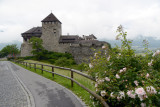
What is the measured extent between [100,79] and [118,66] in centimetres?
51

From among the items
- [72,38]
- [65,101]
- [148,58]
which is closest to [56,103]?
[65,101]

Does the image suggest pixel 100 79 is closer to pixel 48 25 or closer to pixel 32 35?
pixel 48 25

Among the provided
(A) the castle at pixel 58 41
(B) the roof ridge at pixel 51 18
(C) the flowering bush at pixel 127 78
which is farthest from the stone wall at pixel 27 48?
(C) the flowering bush at pixel 127 78

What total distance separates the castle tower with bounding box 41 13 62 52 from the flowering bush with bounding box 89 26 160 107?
48.0 meters

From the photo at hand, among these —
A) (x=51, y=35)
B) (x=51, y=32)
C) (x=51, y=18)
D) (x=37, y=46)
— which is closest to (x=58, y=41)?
(x=51, y=35)

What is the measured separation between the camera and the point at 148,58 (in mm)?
4082

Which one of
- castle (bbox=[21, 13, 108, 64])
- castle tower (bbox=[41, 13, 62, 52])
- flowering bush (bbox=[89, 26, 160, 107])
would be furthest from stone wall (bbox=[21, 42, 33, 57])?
flowering bush (bbox=[89, 26, 160, 107])

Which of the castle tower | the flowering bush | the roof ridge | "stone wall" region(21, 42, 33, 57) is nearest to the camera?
the flowering bush

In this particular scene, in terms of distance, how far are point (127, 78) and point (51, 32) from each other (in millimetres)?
49471

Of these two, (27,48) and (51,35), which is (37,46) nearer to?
(51,35)

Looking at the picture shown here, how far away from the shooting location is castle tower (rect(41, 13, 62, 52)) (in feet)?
167

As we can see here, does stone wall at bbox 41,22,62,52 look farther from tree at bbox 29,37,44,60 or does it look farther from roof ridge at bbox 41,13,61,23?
tree at bbox 29,37,44,60

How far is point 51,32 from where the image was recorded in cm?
5091

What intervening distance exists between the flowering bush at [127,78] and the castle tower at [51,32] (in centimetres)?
4795
